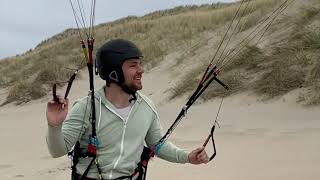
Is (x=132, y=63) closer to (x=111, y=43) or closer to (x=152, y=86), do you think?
(x=111, y=43)

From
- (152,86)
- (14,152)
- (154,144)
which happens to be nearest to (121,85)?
(154,144)

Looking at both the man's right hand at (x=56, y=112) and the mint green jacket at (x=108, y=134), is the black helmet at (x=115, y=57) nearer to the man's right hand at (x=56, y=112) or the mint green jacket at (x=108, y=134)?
the mint green jacket at (x=108, y=134)

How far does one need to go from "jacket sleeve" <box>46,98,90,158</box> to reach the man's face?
0.91 feet

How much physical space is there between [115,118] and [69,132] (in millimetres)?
274

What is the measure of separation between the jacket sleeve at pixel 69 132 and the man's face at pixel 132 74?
278 millimetres

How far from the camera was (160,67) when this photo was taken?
20.2 metres

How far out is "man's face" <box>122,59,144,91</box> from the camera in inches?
130

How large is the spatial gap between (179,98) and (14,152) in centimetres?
480

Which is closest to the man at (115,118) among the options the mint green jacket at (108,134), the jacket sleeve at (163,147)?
the mint green jacket at (108,134)

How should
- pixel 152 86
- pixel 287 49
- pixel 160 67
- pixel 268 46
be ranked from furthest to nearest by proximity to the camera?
pixel 160 67 → pixel 152 86 → pixel 268 46 → pixel 287 49

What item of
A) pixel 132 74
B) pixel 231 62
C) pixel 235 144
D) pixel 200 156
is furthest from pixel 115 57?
pixel 231 62

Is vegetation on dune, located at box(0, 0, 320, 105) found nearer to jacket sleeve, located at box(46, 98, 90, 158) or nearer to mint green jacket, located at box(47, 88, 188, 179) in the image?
mint green jacket, located at box(47, 88, 188, 179)

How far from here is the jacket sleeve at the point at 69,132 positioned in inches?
118

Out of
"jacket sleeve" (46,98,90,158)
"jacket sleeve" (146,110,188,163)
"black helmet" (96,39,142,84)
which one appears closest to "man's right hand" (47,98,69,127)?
"jacket sleeve" (46,98,90,158)
